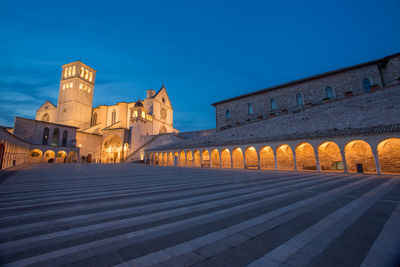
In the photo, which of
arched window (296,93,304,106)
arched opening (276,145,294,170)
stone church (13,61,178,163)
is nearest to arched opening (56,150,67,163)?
stone church (13,61,178,163)

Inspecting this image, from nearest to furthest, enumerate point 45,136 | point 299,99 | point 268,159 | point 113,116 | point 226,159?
point 268,159, point 299,99, point 226,159, point 45,136, point 113,116

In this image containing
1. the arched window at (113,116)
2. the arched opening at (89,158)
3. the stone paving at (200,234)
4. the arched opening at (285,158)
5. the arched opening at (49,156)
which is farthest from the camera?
the arched window at (113,116)

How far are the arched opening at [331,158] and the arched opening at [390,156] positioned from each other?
3.17 m

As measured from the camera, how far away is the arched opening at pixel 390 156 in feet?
50.1

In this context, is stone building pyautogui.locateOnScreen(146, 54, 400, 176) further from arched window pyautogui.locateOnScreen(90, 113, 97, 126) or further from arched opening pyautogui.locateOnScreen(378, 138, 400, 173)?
arched window pyautogui.locateOnScreen(90, 113, 97, 126)

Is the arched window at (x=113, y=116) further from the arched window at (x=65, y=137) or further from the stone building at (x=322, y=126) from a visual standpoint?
the stone building at (x=322, y=126)

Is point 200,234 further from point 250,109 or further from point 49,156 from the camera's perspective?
point 49,156

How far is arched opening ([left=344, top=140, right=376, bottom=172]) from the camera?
16422 mm

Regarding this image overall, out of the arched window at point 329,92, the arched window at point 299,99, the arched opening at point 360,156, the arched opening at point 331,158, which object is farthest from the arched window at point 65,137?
the arched window at point 329,92

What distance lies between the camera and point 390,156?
15.6 m

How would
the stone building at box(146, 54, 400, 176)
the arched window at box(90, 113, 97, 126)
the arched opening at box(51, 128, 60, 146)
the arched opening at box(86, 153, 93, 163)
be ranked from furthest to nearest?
the arched window at box(90, 113, 97, 126)
the arched opening at box(86, 153, 93, 163)
the arched opening at box(51, 128, 60, 146)
the stone building at box(146, 54, 400, 176)

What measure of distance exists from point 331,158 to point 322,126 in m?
3.68

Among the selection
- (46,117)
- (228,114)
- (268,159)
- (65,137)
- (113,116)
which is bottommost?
(268,159)

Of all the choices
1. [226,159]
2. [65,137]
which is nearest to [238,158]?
[226,159]
